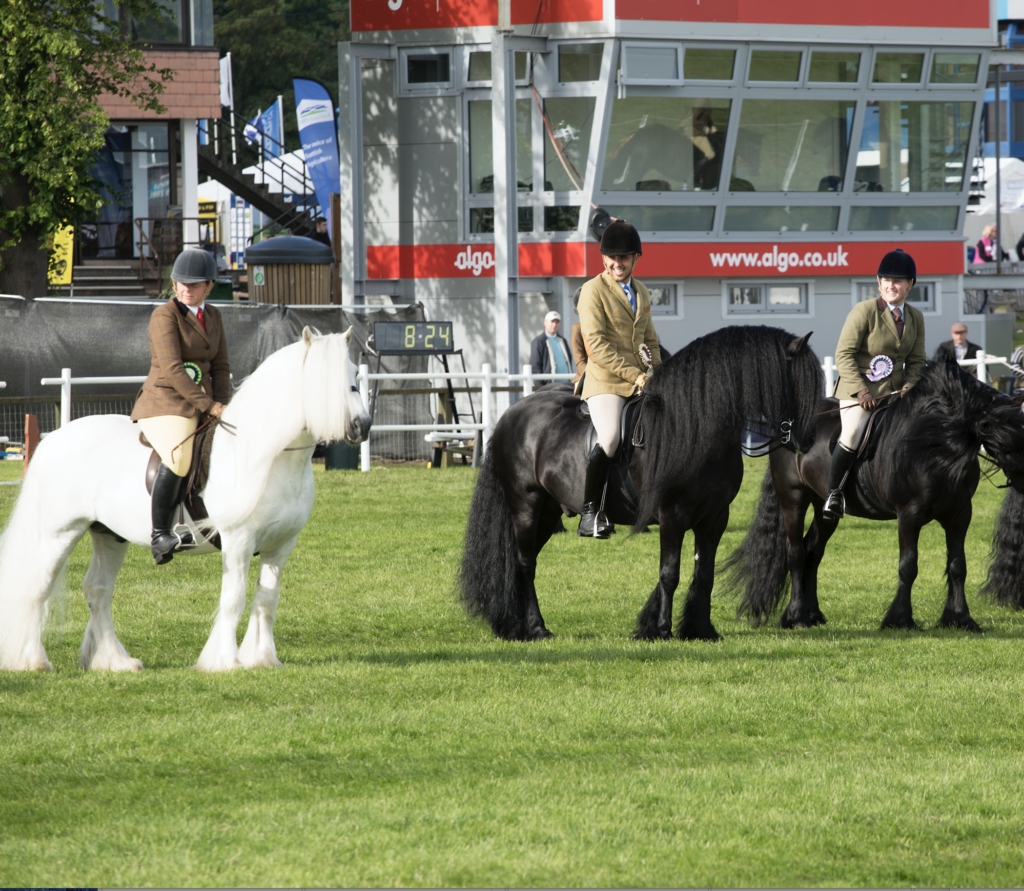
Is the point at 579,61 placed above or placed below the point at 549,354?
above

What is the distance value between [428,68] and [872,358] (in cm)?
1638

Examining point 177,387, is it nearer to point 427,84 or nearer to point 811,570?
point 811,570

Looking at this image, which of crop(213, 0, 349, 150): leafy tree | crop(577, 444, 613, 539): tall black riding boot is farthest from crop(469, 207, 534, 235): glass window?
crop(213, 0, 349, 150): leafy tree

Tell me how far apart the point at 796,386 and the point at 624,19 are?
15.3 m

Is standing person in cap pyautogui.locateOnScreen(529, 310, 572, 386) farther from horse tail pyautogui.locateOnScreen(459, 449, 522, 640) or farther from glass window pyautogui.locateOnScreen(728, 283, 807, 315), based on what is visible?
horse tail pyautogui.locateOnScreen(459, 449, 522, 640)

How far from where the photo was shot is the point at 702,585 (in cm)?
820

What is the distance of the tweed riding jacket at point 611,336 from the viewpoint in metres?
8.11

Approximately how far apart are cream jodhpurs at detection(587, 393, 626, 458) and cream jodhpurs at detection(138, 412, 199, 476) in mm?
2477

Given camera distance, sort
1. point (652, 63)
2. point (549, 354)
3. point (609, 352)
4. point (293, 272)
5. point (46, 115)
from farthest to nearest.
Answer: point (293, 272)
point (652, 63)
point (46, 115)
point (549, 354)
point (609, 352)

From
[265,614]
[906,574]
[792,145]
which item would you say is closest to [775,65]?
[792,145]

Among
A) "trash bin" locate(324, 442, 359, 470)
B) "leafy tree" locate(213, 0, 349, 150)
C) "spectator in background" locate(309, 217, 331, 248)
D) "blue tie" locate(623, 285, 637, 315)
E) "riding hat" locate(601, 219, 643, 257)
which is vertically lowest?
"trash bin" locate(324, 442, 359, 470)

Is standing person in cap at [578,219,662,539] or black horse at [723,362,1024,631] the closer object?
standing person in cap at [578,219,662,539]

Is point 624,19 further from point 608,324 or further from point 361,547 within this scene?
point 608,324

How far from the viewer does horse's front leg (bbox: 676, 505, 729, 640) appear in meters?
8.20
